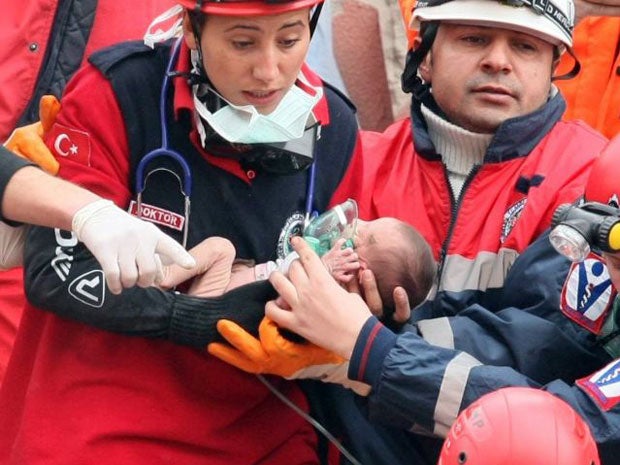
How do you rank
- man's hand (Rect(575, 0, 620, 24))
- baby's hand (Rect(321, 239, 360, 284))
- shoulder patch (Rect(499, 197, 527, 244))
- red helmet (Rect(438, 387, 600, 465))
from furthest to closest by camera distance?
1. man's hand (Rect(575, 0, 620, 24))
2. shoulder patch (Rect(499, 197, 527, 244))
3. baby's hand (Rect(321, 239, 360, 284))
4. red helmet (Rect(438, 387, 600, 465))

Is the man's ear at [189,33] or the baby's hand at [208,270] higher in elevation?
the man's ear at [189,33]

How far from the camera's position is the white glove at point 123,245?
324 centimetres

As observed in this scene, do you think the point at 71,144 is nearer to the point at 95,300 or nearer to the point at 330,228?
the point at 95,300

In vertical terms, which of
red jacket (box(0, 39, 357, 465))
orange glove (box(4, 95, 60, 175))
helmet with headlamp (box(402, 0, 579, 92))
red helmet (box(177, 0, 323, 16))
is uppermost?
red helmet (box(177, 0, 323, 16))

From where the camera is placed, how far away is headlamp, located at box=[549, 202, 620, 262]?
3.43 meters

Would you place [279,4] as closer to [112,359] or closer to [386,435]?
[112,359]

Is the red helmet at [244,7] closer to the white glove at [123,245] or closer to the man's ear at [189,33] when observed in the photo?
the man's ear at [189,33]

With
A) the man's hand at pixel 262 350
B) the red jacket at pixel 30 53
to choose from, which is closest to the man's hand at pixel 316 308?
the man's hand at pixel 262 350

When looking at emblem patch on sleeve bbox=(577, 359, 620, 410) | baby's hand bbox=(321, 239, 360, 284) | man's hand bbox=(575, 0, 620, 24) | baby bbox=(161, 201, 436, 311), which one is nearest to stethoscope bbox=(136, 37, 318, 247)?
baby bbox=(161, 201, 436, 311)

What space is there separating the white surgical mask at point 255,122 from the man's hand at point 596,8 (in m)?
1.58

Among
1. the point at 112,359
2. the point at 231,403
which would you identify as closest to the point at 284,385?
the point at 231,403

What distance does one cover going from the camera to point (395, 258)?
3.85 metres

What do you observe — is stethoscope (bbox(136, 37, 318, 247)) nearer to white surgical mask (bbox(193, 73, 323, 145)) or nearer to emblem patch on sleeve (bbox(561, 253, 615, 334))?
white surgical mask (bbox(193, 73, 323, 145))

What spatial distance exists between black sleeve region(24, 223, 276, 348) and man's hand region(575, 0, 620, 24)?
1.95 metres
